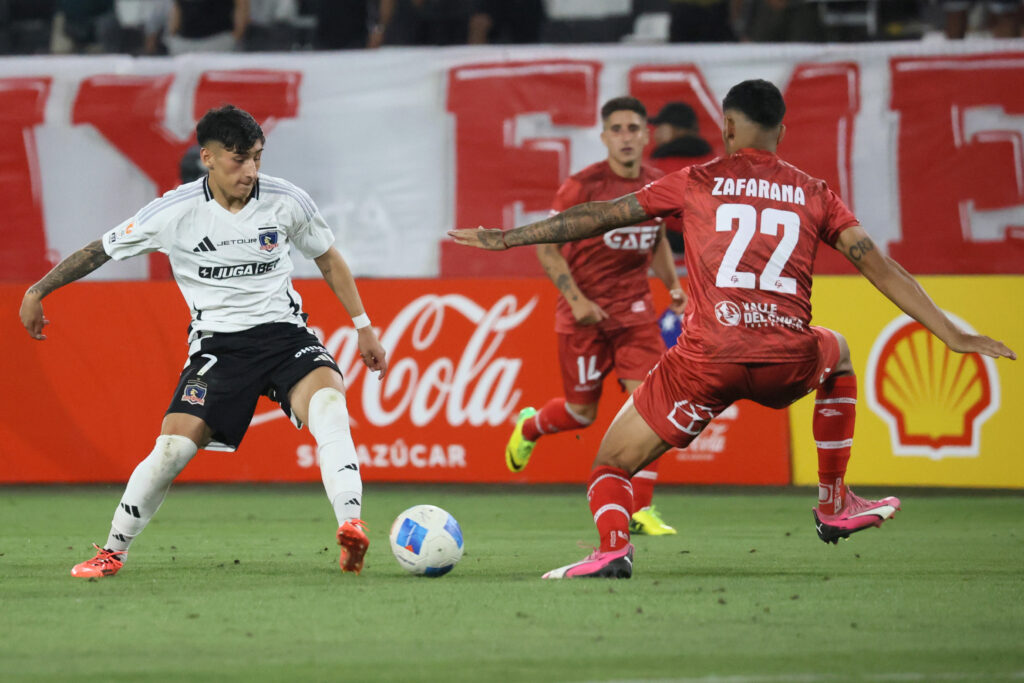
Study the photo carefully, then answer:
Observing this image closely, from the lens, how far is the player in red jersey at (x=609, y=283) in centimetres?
895

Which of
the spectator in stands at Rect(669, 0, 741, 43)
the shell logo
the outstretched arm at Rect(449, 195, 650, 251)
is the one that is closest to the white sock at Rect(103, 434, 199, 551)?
the outstretched arm at Rect(449, 195, 650, 251)

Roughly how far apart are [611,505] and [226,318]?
1941 mm

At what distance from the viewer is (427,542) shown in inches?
242

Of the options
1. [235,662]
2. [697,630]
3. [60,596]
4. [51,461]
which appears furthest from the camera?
[51,461]

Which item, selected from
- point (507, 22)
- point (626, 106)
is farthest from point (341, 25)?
point (626, 106)

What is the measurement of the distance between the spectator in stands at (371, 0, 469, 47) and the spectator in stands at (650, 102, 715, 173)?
2.54 m

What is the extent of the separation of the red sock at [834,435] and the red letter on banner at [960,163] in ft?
22.2

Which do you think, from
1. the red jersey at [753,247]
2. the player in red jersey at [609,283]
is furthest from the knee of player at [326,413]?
the player in red jersey at [609,283]

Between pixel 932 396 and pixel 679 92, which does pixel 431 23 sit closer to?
pixel 679 92

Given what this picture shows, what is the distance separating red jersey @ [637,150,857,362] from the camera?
231 inches

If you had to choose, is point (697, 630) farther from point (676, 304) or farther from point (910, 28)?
point (910, 28)

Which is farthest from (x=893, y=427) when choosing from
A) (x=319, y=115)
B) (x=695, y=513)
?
(x=319, y=115)

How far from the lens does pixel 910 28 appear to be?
14.0 m

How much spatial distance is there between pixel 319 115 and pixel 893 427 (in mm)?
6338
